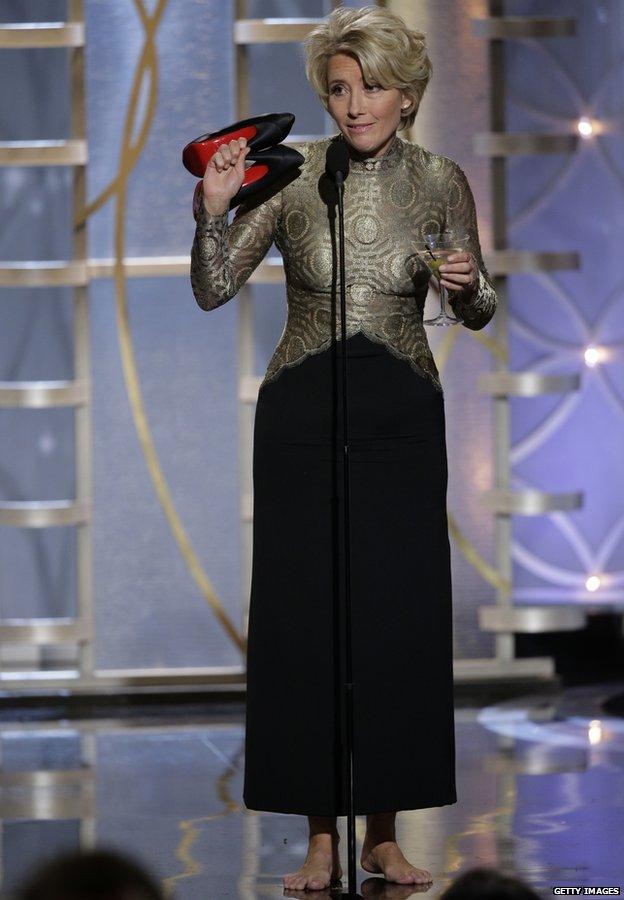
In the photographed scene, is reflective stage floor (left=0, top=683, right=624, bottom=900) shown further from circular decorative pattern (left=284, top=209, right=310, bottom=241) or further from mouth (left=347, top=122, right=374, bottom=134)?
mouth (left=347, top=122, right=374, bottom=134)

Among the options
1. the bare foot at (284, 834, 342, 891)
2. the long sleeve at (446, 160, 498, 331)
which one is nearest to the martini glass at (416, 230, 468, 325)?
the long sleeve at (446, 160, 498, 331)

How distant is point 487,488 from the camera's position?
5250mm

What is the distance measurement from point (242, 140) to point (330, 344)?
0.42 m

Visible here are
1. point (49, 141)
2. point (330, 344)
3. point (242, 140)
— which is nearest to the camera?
point (242, 140)

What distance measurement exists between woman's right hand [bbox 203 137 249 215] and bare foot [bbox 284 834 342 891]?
1.21 m

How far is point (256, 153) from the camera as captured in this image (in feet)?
9.21

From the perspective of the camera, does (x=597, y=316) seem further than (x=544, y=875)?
Yes

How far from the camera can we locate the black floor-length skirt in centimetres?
288

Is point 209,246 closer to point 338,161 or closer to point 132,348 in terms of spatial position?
point 338,161

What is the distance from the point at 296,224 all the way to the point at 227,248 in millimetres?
139

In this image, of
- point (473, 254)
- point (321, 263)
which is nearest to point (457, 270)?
point (473, 254)

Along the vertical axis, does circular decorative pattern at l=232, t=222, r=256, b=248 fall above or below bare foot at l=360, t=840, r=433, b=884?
above

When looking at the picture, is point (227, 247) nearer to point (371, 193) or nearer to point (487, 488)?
point (371, 193)

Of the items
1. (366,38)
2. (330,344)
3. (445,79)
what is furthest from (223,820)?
(445,79)
